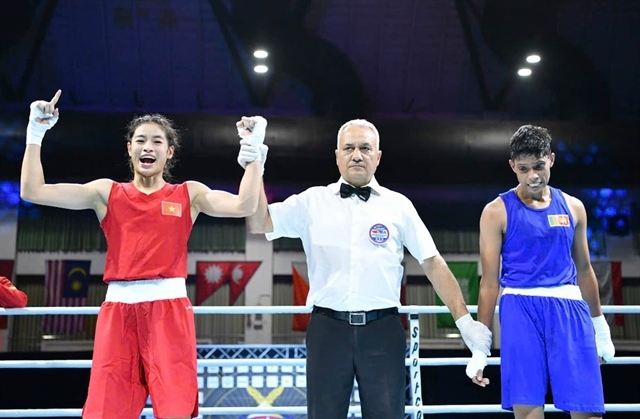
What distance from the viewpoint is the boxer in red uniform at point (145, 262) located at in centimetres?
205

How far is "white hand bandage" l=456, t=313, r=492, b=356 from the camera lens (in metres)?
2.29

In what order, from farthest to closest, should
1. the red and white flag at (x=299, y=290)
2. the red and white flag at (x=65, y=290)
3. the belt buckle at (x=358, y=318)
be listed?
1. the red and white flag at (x=299, y=290)
2. the red and white flag at (x=65, y=290)
3. the belt buckle at (x=358, y=318)

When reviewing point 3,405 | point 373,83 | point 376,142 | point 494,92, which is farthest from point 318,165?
point 376,142

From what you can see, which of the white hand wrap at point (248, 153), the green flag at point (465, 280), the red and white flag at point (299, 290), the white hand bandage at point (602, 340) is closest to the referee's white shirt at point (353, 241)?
the white hand wrap at point (248, 153)

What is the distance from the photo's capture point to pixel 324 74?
8773 millimetres

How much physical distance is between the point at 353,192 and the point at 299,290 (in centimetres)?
864

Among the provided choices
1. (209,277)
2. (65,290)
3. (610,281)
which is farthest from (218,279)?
(610,281)

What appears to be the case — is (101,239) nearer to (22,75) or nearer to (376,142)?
(22,75)

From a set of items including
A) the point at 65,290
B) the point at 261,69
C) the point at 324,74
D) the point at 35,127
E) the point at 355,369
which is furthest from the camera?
the point at 65,290

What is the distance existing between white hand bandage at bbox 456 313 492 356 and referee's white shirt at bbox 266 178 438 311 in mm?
259

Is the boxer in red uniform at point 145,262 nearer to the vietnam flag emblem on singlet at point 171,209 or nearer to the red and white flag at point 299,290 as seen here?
the vietnam flag emblem on singlet at point 171,209

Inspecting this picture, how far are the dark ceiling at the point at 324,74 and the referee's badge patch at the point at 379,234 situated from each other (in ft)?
19.2

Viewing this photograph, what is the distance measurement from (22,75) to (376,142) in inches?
321

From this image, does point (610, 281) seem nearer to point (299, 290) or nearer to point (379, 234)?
point (299, 290)
